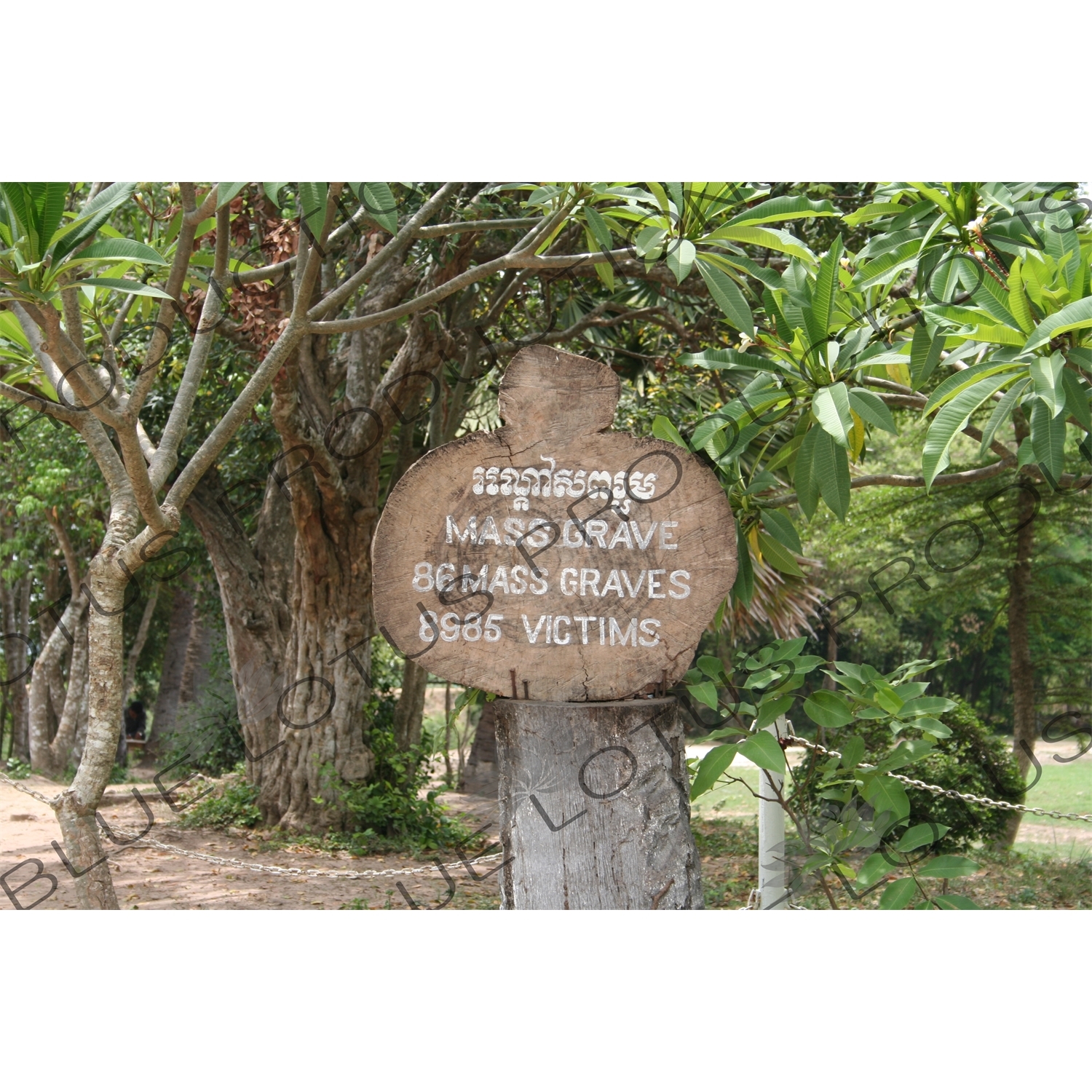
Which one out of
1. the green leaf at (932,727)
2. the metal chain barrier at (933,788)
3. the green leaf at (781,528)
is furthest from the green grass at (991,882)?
the green leaf at (781,528)

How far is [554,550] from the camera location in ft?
7.27

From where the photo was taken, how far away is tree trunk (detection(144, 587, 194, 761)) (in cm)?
1146

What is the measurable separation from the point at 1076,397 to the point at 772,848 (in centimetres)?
161

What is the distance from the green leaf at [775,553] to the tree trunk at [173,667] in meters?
10.0

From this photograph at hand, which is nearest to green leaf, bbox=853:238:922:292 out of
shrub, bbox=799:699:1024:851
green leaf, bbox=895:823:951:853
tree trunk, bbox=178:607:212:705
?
green leaf, bbox=895:823:951:853

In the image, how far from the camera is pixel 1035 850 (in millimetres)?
6934

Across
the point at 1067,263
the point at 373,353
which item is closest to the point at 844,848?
the point at 1067,263

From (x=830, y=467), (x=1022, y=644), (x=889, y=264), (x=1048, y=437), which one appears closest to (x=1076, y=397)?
(x=1048, y=437)

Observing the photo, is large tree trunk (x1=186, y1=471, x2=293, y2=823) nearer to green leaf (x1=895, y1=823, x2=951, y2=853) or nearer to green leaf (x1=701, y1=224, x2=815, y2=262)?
green leaf (x1=701, y1=224, x2=815, y2=262)

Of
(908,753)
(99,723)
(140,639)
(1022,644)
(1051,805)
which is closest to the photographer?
(908,753)

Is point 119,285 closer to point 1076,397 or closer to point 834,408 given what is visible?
point 834,408

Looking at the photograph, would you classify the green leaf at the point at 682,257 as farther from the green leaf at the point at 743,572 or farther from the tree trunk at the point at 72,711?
the tree trunk at the point at 72,711

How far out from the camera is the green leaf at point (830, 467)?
7.59 ft

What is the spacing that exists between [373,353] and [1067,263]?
15.0 ft
